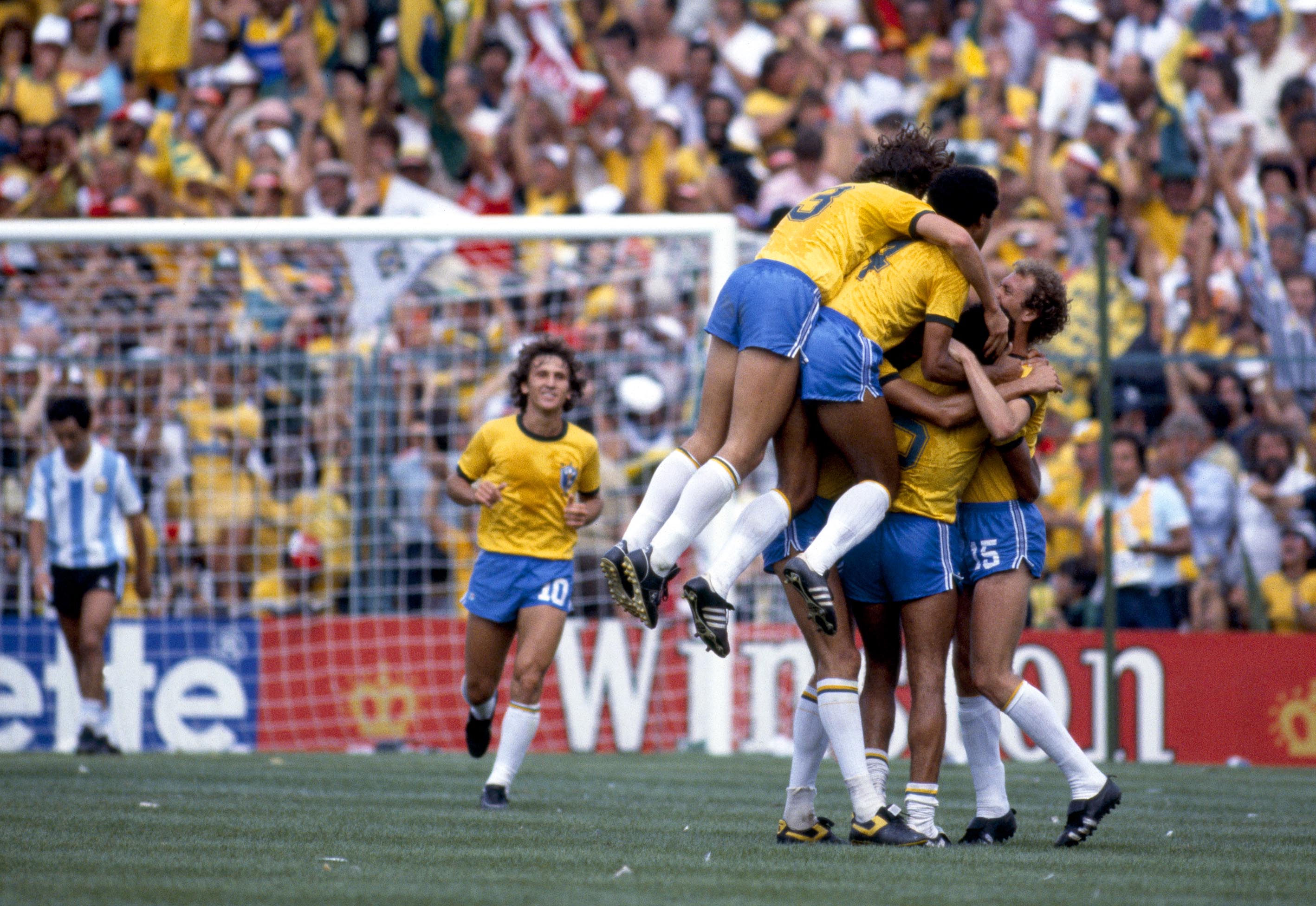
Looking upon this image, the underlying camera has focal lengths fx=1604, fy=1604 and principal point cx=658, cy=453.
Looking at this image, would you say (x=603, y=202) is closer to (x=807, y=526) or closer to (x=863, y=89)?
(x=863, y=89)

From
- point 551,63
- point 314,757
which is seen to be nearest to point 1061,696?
point 314,757

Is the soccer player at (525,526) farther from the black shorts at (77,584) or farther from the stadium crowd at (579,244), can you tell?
the stadium crowd at (579,244)

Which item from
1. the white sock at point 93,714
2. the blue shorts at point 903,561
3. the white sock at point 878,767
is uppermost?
the blue shorts at point 903,561

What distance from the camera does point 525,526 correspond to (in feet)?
28.9

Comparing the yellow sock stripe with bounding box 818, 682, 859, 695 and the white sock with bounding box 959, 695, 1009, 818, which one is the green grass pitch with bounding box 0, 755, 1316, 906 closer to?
the white sock with bounding box 959, 695, 1009, 818

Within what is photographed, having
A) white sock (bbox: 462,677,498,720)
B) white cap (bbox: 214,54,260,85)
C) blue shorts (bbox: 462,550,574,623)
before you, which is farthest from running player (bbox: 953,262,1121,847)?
white cap (bbox: 214,54,260,85)

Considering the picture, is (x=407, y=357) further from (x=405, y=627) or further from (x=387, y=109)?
(x=387, y=109)

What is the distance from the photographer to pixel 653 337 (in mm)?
14219

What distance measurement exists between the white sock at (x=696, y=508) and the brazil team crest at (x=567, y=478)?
268 centimetres

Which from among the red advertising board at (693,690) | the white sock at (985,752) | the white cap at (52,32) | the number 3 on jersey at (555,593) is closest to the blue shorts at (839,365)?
the white sock at (985,752)

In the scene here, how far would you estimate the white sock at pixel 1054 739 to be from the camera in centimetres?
627

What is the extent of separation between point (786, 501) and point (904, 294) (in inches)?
37.0

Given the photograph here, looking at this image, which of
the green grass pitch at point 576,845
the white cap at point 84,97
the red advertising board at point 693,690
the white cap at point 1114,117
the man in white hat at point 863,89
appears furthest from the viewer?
the white cap at point 84,97

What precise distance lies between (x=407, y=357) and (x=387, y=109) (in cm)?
434
